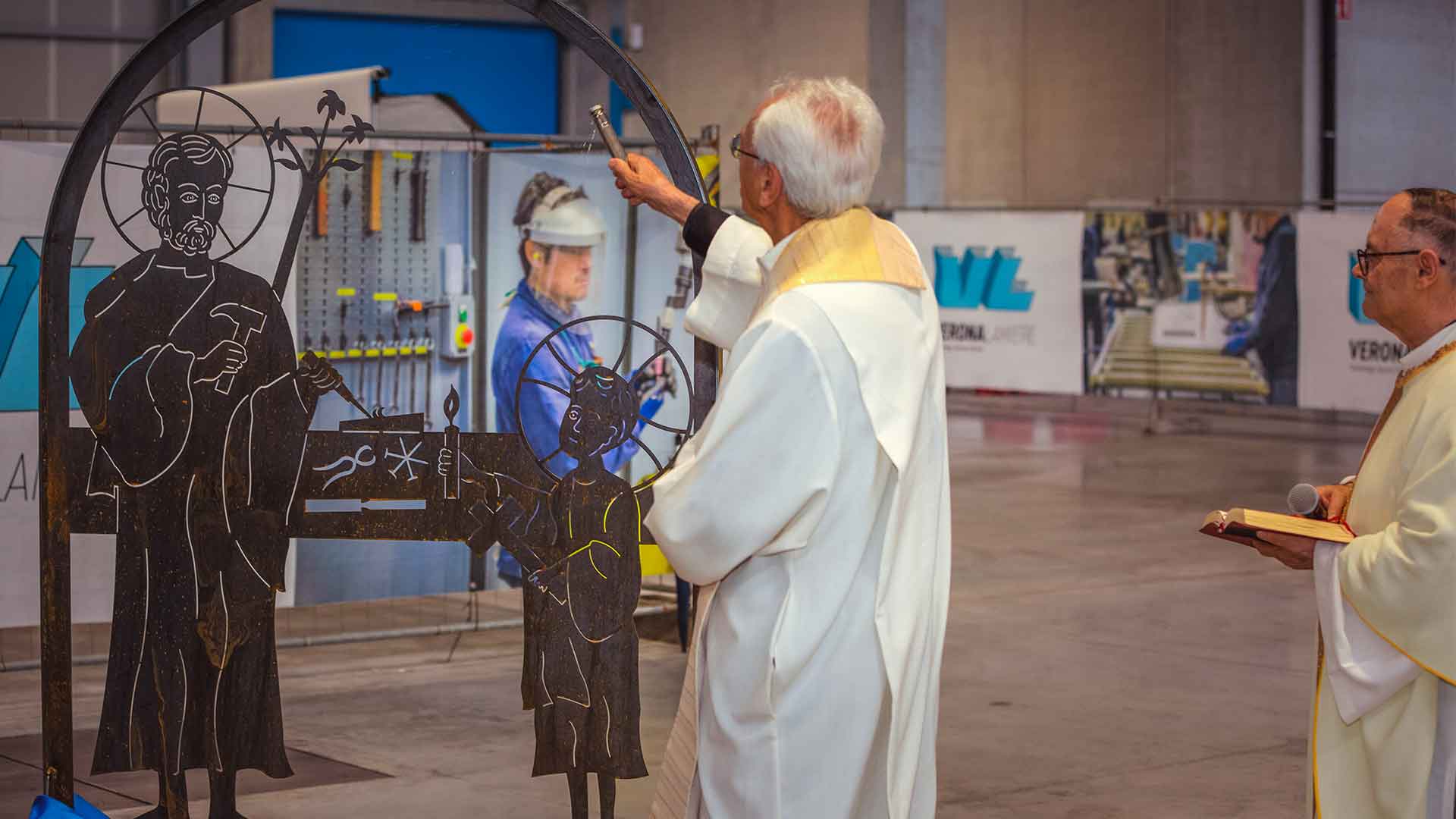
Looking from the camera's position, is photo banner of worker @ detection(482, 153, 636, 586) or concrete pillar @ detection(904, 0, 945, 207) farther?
concrete pillar @ detection(904, 0, 945, 207)

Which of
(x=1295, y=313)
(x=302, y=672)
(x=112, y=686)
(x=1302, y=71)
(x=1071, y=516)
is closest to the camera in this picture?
(x=112, y=686)

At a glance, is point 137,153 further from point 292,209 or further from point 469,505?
point 469,505

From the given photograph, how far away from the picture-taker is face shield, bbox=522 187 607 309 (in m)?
5.17

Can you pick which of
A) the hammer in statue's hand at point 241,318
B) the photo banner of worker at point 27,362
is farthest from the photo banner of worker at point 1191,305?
the hammer in statue's hand at point 241,318

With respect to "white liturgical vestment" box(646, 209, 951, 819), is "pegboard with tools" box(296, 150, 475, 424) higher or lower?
higher

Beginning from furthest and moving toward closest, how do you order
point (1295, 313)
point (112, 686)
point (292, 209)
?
point (1295, 313) → point (292, 209) → point (112, 686)

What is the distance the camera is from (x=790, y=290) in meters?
2.95

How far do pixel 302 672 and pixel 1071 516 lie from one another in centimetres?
557

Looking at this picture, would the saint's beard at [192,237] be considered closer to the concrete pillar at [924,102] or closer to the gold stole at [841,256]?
the gold stole at [841,256]

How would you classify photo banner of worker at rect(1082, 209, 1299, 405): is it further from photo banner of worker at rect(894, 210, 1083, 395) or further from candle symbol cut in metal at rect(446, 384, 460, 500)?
candle symbol cut in metal at rect(446, 384, 460, 500)

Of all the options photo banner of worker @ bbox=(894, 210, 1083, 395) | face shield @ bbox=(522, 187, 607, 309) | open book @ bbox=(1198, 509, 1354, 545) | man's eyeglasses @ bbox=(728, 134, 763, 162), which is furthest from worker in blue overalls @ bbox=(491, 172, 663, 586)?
photo banner of worker @ bbox=(894, 210, 1083, 395)

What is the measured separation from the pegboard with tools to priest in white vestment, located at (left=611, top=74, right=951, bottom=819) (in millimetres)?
2454

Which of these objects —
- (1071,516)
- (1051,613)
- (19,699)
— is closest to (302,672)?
(19,699)

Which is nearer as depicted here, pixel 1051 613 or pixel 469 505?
pixel 469 505
